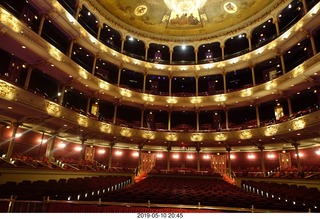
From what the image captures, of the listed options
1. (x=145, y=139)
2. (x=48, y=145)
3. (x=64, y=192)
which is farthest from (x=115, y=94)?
(x=64, y=192)

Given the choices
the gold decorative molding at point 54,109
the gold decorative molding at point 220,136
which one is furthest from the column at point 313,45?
the gold decorative molding at point 54,109

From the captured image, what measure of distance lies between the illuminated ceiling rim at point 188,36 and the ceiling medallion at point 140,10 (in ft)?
7.07

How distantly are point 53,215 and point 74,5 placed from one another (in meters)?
20.4

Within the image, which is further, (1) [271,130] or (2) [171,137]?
(2) [171,137]

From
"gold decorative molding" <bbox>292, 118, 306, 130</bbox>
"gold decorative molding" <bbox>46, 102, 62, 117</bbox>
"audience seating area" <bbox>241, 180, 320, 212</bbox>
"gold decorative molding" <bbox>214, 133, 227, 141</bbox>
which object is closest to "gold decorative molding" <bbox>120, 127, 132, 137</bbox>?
"gold decorative molding" <bbox>46, 102, 62, 117</bbox>

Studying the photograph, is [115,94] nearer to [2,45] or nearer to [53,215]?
[2,45]

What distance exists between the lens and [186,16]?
2269 cm

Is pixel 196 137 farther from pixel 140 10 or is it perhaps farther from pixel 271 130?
pixel 140 10

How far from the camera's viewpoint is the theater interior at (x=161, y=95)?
1312 centimetres

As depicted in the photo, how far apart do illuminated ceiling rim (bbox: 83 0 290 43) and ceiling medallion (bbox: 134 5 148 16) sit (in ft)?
7.07

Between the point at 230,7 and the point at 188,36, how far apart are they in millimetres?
5713

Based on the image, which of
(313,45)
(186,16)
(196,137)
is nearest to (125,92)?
(196,137)

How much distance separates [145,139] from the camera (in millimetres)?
19516

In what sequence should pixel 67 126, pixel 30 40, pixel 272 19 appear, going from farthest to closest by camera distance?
pixel 272 19
pixel 67 126
pixel 30 40
